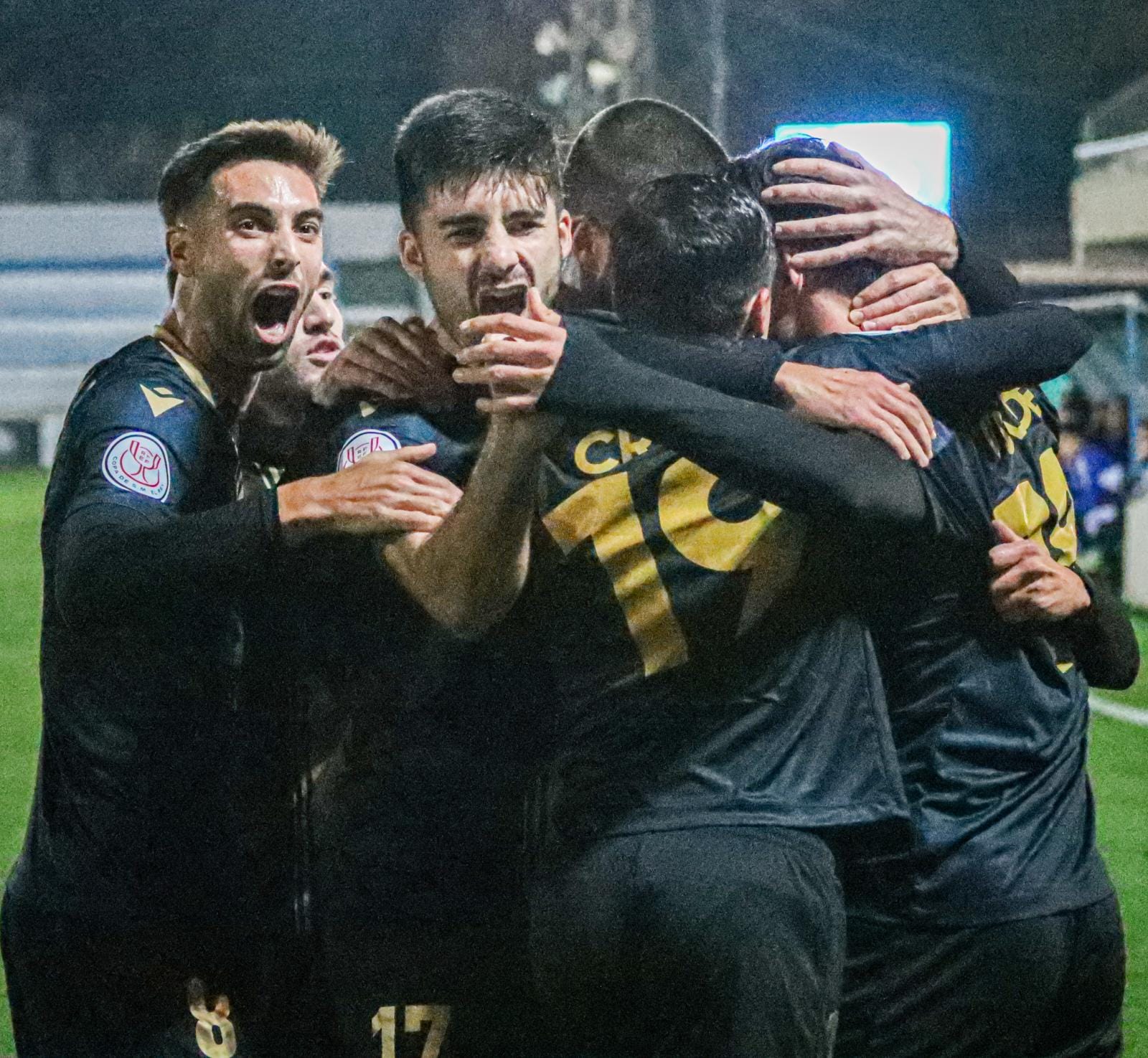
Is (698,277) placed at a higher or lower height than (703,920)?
higher

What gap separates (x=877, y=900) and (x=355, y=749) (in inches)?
31.5

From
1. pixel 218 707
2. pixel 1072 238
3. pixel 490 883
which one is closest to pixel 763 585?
pixel 490 883

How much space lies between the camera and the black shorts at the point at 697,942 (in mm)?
1815

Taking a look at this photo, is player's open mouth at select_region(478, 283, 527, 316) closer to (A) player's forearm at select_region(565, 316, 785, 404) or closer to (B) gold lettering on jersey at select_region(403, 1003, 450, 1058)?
(A) player's forearm at select_region(565, 316, 785, 404)

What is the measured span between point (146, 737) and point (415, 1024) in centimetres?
59

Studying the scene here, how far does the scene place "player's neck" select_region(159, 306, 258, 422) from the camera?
2486 mm

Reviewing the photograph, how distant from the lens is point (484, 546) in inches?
77.6

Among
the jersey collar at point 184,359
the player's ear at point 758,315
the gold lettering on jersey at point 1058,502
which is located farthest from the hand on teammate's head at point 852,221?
the jersey collar at point 184,359

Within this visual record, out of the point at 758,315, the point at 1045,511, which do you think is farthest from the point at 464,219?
the point at 1045,511

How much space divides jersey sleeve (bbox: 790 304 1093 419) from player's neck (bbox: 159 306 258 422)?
0.96 metres

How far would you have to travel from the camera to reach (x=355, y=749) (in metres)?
2.35

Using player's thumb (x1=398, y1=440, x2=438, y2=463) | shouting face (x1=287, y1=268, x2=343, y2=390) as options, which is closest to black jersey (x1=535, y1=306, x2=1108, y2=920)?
player's thumb (x1=398, y1=440, x2=438, y2=463)

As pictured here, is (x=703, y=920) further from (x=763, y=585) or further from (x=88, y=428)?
(x=88, y=428)

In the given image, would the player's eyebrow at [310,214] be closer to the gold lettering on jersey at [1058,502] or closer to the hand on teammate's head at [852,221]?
the hand on teammate's head at [852,221]
